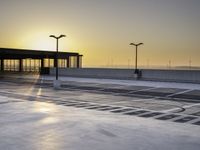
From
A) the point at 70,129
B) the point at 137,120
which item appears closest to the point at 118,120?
the point at 137,120

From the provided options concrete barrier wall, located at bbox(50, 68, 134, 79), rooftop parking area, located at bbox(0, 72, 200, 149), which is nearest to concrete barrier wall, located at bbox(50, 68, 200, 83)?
concrete barrier wall, located at bbox(50, 68, 134, 79)

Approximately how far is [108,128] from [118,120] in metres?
Result: 1.76

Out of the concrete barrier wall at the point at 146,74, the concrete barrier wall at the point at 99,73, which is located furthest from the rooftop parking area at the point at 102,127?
the concrete barrier wall at the point at 99,73

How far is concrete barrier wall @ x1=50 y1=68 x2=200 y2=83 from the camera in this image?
4363cm

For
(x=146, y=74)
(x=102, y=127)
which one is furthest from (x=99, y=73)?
(x=102, y=127)

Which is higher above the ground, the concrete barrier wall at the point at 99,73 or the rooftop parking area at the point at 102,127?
the concrete barrier wall at the point at 99,73

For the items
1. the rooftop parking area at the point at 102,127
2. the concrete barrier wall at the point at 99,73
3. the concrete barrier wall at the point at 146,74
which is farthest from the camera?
the concrete barrier wall at the point at 99,73

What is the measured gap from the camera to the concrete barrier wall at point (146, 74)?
143ft

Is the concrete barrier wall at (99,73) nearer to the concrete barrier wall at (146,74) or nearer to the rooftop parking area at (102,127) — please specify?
the concrete barrier wall at (146,74)

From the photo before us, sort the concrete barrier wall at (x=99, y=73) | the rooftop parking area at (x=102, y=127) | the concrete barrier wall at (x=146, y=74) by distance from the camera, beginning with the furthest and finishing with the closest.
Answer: the concrete barrier wall at (x=99, y=73), the concrete barrier wall at (x=146, y=74), the rooftop parking area at (x=102, y=127)

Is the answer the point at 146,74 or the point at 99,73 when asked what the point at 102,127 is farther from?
the point at 99,73

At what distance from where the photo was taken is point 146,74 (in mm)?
49469

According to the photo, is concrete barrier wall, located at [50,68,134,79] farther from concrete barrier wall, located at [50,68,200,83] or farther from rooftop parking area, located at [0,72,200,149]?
rooftop parking area, located at [0,72,200,149]

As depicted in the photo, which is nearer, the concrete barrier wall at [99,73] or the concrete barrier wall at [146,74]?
the concrete barrier wall at [146,74]
